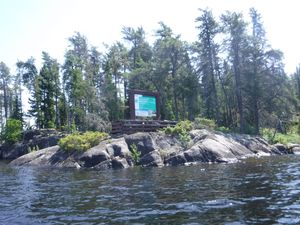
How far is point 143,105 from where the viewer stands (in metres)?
38.6

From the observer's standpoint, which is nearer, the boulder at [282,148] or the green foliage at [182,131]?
the green foliage at [182,131]

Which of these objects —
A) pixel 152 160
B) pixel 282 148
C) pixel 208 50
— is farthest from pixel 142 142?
pixel 208 50

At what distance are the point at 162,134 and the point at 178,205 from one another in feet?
70.4

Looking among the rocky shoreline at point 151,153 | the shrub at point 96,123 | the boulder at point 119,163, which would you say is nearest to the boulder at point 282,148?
the rocky shoreline at point 151,153

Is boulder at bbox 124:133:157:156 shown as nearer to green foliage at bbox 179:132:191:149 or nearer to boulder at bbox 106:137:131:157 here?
boulder at bbox 106:137:131:157

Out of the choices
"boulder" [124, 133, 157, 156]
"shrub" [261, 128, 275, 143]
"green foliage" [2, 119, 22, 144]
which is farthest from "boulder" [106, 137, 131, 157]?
"green foliage" [2, 119, 22, 144]

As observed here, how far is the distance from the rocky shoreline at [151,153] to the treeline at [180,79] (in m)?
12.7

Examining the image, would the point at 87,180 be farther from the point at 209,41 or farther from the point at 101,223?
the point at 209,41

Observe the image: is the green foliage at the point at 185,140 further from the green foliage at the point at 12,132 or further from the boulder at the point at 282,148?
the green foliage at the point at 12,132

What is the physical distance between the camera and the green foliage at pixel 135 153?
29.7 metres

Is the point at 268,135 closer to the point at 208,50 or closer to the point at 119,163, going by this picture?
the point at 208,50

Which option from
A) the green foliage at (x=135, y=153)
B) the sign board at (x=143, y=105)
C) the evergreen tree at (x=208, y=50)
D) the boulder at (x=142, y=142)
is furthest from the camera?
the evergreen tree at (x=208, y=50)

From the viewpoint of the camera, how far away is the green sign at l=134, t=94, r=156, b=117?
3800cm

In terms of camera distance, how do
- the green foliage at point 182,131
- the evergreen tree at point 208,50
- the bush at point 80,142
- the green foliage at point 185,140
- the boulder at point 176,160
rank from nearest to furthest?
the boulder at point 176,160 < the bush at point 80,142 < the green foliage at point 185,140 < the green foliage at point 182,131 < the evergreen tree at point 208,50
